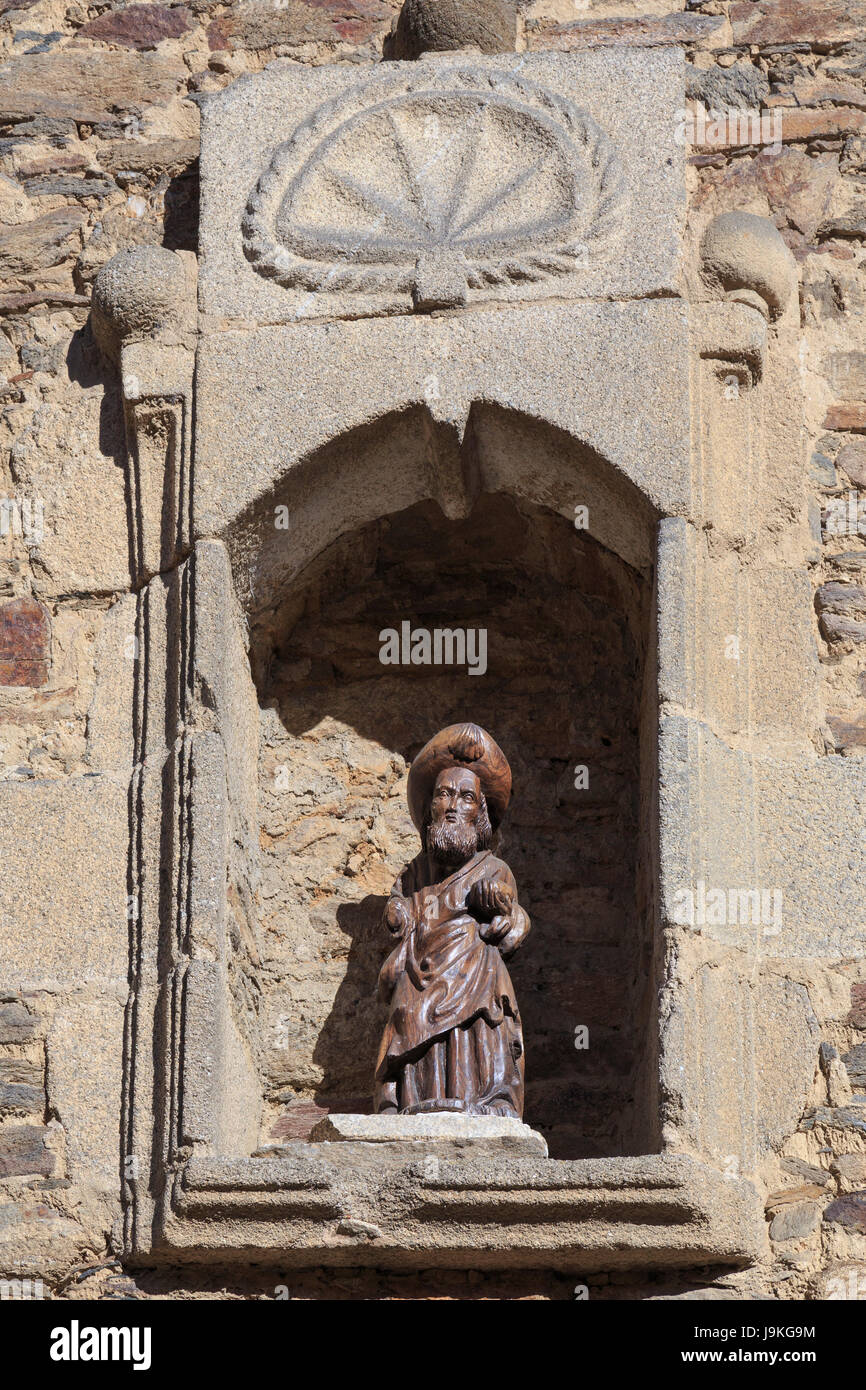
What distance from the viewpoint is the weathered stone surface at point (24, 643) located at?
4969 millimetres

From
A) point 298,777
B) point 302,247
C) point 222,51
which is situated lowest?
point 298,777

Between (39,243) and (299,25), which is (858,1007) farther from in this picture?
(299,25)

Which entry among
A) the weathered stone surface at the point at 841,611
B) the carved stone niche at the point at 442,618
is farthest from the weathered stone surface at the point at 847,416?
the weathered stone surface at the point at 841,611

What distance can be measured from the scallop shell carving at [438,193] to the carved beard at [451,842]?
3.59ft

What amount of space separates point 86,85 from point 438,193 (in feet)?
3.07

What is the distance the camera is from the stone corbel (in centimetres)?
498

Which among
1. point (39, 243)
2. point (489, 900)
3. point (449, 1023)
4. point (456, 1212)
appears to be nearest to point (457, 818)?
point (489, 900)

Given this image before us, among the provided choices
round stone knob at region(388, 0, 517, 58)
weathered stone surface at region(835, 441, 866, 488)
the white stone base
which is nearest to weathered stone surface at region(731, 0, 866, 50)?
round stone knob at region(388, 0, 517, 58)

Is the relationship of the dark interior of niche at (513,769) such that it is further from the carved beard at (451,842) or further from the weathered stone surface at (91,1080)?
the weathered stone surface at (91,1080)

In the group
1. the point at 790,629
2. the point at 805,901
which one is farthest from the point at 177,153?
the point at 805,901

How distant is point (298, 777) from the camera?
519 centimetres

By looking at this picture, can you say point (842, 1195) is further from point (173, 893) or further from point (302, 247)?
point (302, 247)

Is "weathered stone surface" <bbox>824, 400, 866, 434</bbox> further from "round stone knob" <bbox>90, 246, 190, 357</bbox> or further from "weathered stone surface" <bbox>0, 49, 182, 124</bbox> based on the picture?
"weathered stone surface" <bbox>0, 49, 182, 124</bbox>
